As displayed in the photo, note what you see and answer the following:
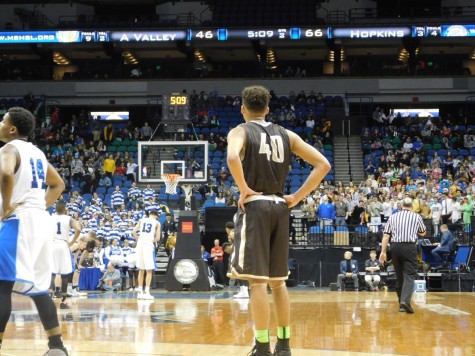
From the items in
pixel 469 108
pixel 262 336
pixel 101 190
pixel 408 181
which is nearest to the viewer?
pixel 262 336

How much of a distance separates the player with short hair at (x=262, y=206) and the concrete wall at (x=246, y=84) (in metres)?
31.3

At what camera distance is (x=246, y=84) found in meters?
37.2

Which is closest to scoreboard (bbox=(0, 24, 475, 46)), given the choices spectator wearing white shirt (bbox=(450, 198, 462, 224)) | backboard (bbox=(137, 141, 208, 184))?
backboard (bbox=(137, 141, 208, 184))

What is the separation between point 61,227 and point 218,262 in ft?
29.1

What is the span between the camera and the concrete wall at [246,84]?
3688cm

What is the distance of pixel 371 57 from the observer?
40062 mm

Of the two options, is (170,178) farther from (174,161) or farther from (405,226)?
(405,226)

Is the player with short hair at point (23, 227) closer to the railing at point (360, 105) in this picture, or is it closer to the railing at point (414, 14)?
the railing at point (414, 14)

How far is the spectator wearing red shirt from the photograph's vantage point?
861 inches

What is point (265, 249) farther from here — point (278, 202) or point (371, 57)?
point (371, 57)

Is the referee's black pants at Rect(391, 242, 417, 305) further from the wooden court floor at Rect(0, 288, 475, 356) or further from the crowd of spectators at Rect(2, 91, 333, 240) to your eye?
the crowd of spectators at Rect(2, 91, 333, 240)

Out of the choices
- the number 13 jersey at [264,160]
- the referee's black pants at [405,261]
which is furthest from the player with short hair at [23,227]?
the referee's black pants at [405,261]

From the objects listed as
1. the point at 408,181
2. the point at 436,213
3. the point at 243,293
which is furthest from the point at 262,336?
the point at 408,181

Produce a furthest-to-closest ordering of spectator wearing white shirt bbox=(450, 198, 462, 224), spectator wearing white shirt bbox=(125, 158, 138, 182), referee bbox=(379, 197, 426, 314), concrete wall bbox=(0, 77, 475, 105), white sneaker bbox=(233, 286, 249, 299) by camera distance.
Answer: concrete wall bbox=(0, 77, 475, 105) < spectator wearing white shirt bbox=(125, 158, 138, 182) < spectator wearing white shirt bbox=(450, 198, 462, 224) < white sneaker bbox=(233, 286, 249, 299) < referee bbox=(379, 197, 426, 314)
